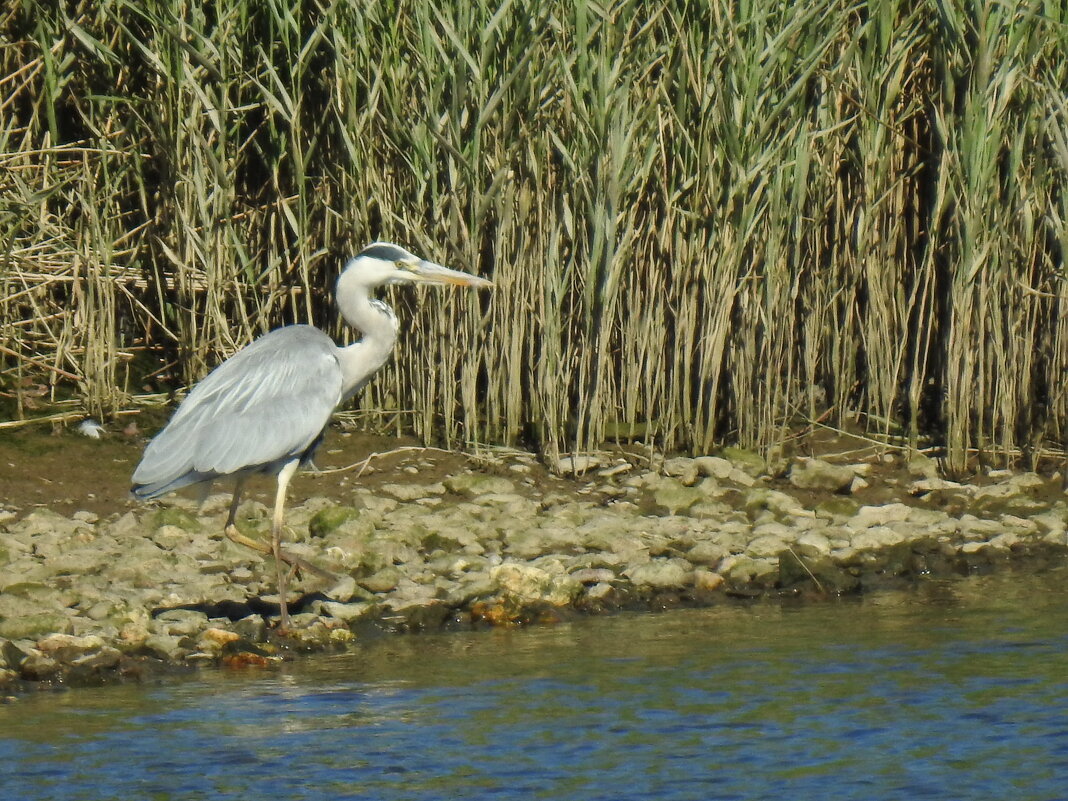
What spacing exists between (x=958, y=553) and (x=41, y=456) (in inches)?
179

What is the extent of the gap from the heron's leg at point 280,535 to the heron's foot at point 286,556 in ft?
0.14

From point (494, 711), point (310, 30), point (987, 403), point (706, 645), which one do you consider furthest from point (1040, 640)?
point (310, 30)

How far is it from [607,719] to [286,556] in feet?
6.16

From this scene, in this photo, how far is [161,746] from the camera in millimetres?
4965

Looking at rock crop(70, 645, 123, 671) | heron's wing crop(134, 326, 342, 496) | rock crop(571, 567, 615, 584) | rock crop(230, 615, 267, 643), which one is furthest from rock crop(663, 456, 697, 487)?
rock crop(70, 645, 123, 671)

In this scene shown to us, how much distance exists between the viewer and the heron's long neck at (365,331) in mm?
7070

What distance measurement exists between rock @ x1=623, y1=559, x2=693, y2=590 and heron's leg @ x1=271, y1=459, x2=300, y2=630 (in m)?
1.47

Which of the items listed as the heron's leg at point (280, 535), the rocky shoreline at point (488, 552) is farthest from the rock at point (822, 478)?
the heron's leg at point (280, 535)

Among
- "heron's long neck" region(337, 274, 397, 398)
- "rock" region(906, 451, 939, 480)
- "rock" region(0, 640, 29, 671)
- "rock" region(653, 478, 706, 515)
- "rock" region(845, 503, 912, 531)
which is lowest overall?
"rock" region(0, 640, 29, 671)

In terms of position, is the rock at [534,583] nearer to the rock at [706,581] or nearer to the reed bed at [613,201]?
the rock at [706,581]

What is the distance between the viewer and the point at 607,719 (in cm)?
524

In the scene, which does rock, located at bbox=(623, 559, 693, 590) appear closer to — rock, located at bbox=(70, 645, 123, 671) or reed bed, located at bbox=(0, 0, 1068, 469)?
reed bed, located at bbox=(0, 0, 1068, 469)

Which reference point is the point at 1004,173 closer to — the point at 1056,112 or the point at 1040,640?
the point at 1056,112

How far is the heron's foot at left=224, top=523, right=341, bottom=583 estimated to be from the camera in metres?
6.62
